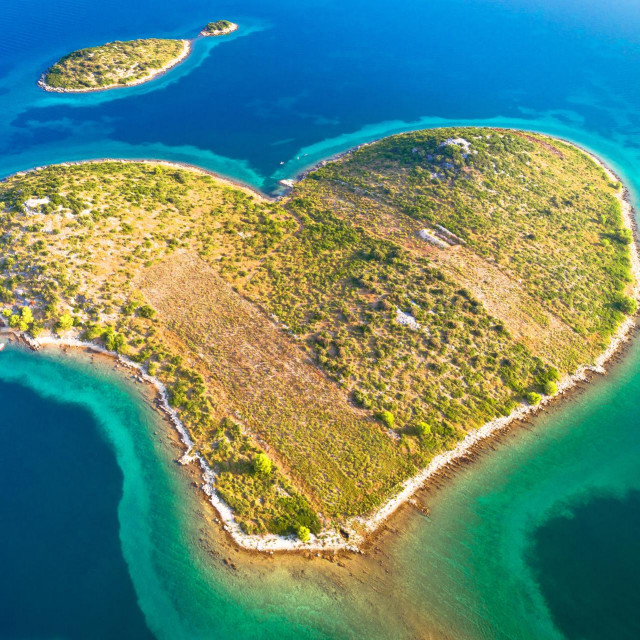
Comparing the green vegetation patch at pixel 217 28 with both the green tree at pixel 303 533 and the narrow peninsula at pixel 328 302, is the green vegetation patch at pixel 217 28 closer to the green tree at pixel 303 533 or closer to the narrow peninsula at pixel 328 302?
the narrow peninsula at pixel 328 302

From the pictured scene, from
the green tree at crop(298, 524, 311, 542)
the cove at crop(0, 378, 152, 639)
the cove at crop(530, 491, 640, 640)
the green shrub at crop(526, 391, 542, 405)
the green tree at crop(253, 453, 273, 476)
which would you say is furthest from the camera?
the green shrub at crop(526, 391, 542, 405)

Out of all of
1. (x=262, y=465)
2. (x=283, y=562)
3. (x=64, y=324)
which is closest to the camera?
(x=283, y=562)

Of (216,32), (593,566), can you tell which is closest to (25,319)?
(593,566)

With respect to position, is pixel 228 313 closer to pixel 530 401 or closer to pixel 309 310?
pixel 309 310

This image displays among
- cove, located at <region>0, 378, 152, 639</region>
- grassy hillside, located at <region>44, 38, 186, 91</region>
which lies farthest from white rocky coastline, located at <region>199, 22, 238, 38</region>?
cove, located at <region>0, 378, 152, 639</region>

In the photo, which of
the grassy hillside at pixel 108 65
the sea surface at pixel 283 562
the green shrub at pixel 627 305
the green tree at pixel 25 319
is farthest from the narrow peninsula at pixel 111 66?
the green shrub at pixel 627 305

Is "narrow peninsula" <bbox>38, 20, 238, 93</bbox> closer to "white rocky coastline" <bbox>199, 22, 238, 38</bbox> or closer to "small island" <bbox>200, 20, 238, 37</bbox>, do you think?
"white rocky coastline" <bbox>199, 22, 238, 38</bbox>

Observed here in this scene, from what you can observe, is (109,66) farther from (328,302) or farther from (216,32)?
(328,302)
